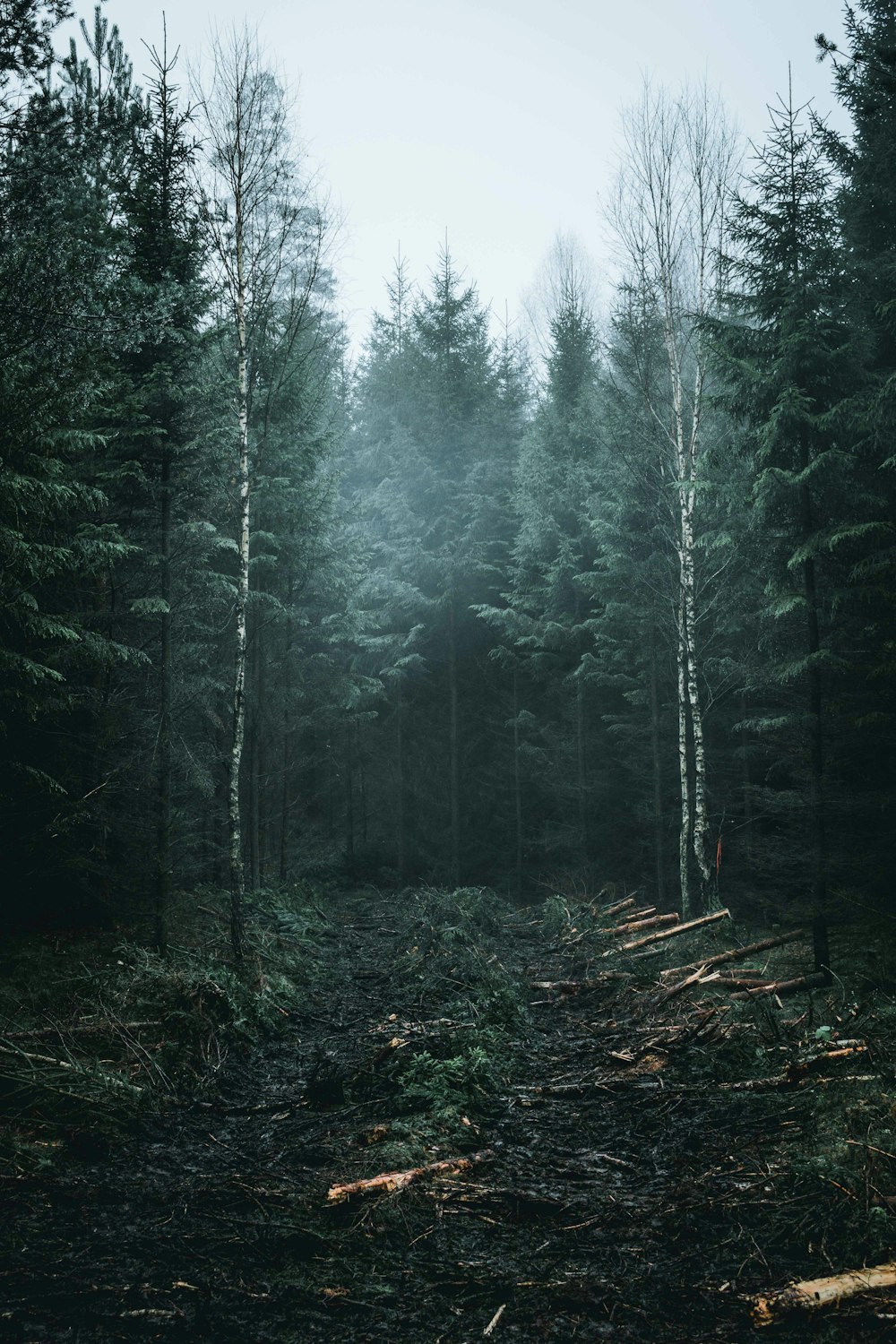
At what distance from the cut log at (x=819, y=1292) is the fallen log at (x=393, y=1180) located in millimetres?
2285

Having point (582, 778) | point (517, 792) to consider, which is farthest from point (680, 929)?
point (517, 792)

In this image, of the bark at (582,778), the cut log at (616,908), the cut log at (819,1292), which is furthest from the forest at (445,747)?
the bark at (582,778)

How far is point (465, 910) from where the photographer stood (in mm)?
15250

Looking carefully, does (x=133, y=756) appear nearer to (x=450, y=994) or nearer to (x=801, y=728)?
(x=450, y=994)

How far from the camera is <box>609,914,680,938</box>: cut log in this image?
1472cm

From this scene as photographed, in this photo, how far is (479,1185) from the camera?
5059 mm

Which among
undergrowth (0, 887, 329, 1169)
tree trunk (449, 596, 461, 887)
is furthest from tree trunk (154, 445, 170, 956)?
tree trunk (449, 596, 461, 887)

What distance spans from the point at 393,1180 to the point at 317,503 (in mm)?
16914

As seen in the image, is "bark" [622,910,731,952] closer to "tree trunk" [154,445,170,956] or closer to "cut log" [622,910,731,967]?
"cut log" [622,910,731,967]

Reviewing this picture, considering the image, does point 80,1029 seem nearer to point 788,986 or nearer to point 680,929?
point 788,986

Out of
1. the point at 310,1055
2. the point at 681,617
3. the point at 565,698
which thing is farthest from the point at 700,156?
the point at 310,1055

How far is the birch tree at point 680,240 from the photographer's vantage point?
16.0 metres

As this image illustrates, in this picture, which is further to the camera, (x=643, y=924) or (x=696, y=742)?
(x=696, y=742)

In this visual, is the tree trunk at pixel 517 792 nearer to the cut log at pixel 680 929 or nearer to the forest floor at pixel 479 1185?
the cut log at pixel 680 929
